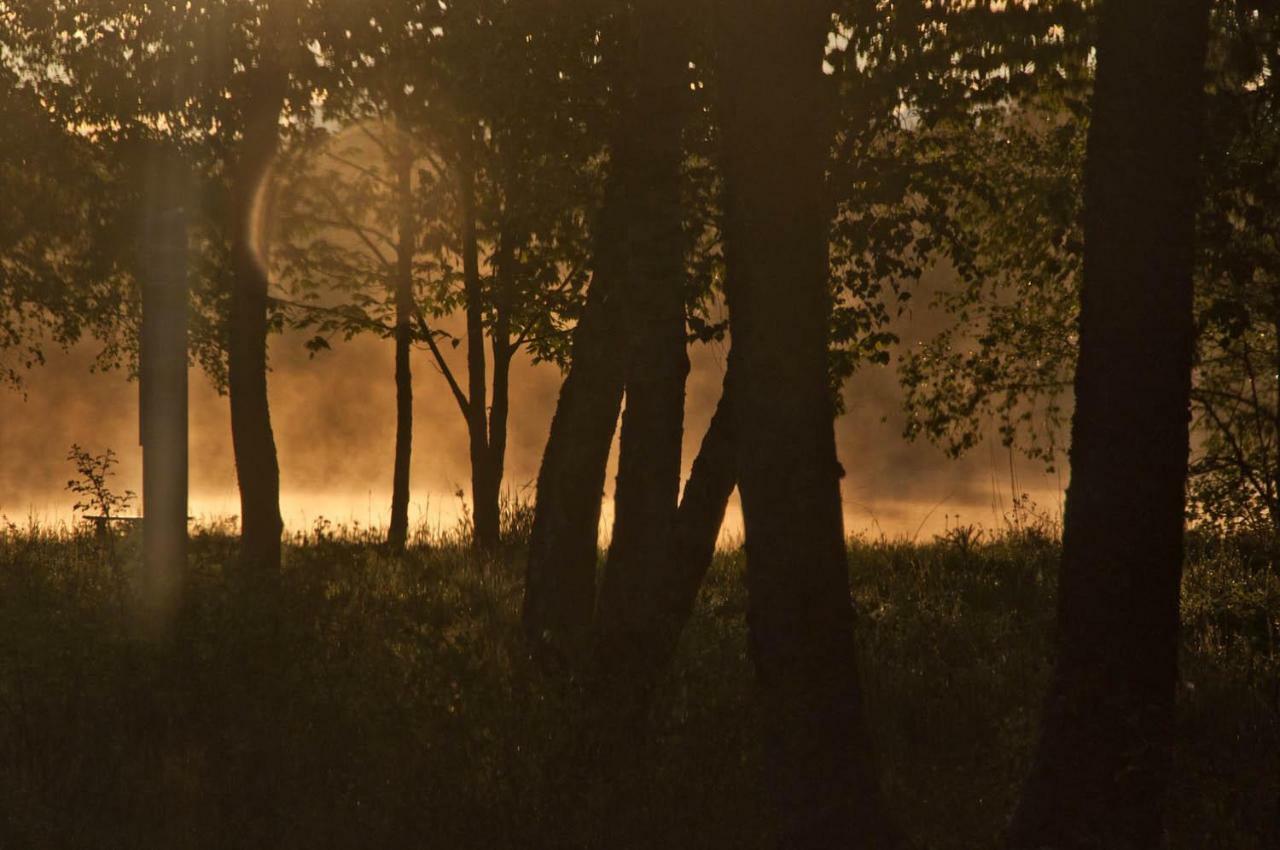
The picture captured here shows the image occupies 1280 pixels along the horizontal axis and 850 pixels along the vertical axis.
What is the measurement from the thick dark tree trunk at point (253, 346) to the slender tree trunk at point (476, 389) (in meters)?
3.24

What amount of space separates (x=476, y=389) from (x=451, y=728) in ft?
45.6

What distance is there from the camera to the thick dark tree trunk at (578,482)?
451 inches

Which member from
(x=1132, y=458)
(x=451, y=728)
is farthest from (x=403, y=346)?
(x=1132, y=458)

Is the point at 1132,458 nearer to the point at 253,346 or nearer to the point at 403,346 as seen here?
A: the point at 253,346

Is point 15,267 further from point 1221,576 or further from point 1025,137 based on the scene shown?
point 1221,576

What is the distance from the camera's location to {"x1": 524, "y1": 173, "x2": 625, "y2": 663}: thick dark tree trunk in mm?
11453

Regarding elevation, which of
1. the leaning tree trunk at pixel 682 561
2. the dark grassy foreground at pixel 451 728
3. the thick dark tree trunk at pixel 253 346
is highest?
the thick dark tree trunk at pixel 253 346

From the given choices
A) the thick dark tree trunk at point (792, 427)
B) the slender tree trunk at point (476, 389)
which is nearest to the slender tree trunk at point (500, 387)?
the slender tree trunk at point (476, 389)

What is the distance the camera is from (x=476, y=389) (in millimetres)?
21797

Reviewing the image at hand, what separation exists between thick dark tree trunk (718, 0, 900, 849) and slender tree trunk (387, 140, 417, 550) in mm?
14932

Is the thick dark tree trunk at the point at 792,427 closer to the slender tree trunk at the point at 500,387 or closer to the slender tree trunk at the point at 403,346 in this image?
the slender tree trunk at the point at 500,387

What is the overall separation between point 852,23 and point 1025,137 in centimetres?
595

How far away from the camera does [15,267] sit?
21.3 meters

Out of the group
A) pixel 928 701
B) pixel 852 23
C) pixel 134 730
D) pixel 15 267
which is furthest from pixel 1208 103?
pixel 15 267
